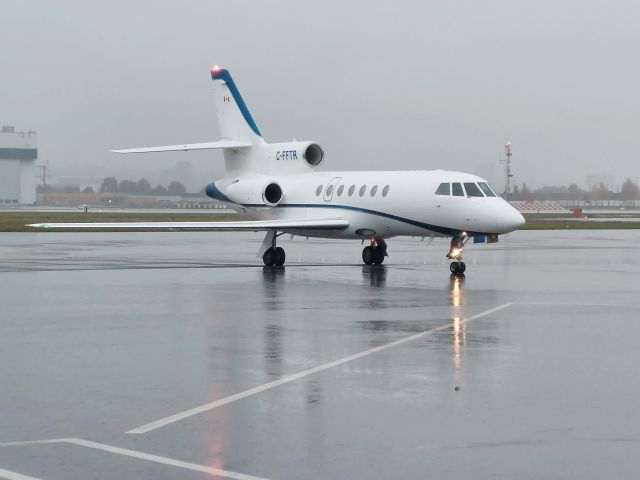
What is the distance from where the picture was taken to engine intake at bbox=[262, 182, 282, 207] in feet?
98.1

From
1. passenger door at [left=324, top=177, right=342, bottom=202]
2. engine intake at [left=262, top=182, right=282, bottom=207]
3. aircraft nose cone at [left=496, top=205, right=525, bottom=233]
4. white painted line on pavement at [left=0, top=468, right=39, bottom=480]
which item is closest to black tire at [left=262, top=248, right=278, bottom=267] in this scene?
passenger door at [left=324, top=177, right=342, bottom=202]

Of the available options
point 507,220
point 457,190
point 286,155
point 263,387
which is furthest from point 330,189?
point 263,387

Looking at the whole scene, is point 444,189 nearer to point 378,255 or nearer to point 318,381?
point 378,255

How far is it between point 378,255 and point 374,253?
13 cm

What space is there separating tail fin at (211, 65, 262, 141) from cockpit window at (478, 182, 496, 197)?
9212 millimetres

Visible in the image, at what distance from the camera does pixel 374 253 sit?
90.5 feet

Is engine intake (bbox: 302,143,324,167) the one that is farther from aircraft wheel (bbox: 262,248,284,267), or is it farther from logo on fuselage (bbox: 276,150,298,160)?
aircraft wheel (bbox: 262,248,284,267)

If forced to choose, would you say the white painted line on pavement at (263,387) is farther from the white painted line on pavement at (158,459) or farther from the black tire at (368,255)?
the black tire at (368,255)

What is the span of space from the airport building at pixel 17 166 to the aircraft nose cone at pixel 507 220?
6886 inches

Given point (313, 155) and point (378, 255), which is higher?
point (313, 155)

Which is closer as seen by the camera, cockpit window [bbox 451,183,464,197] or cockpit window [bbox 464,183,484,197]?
cockpit window [bbox 464,183,484,197]

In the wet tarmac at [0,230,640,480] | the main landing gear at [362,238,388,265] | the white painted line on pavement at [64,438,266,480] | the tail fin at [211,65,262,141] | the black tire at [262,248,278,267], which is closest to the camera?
the white painted line on pavement at [64,438,266,480]

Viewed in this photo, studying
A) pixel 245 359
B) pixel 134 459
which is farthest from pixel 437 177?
pixel 134 459

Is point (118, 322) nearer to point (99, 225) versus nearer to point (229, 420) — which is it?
point (229, 420)
